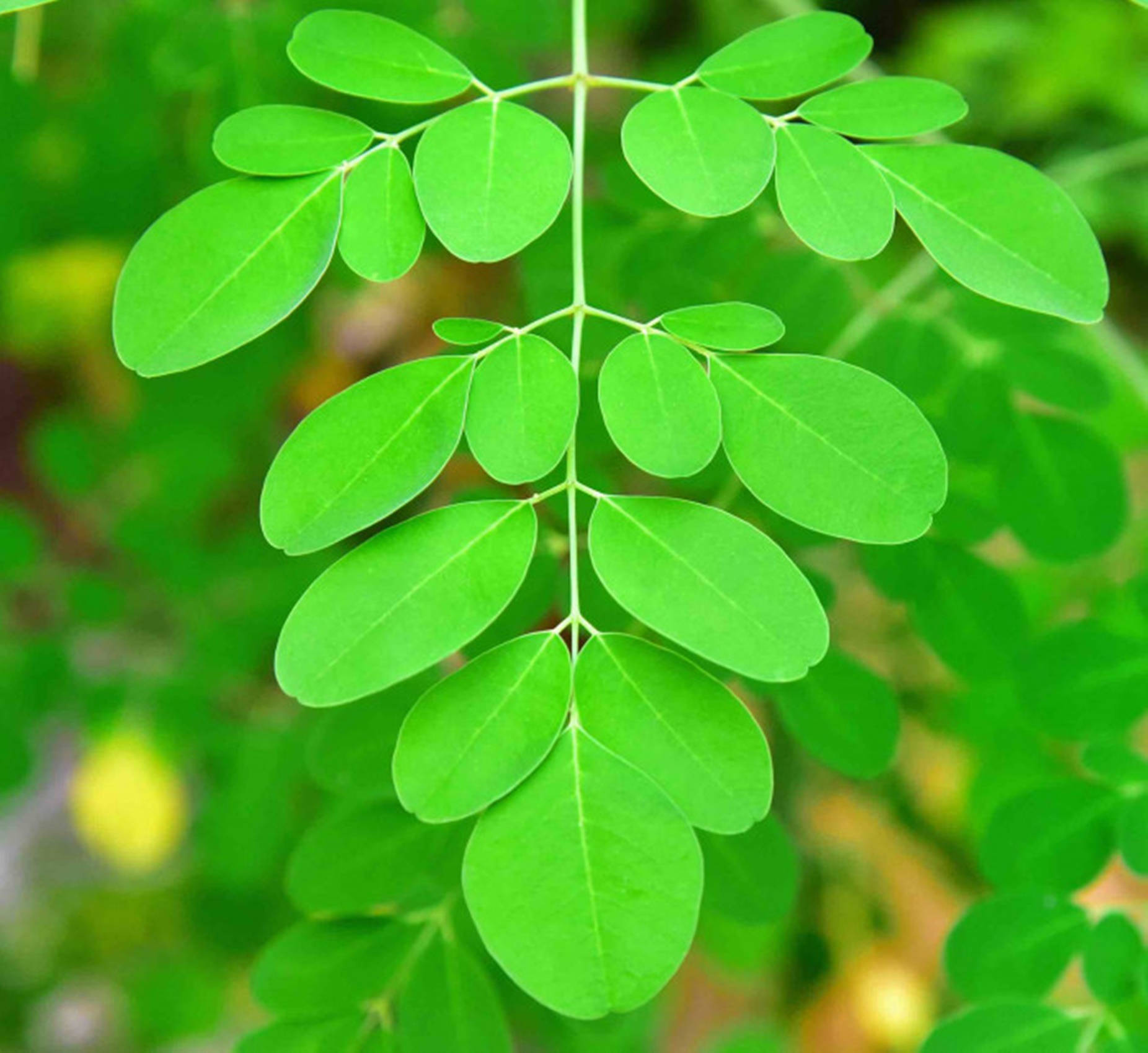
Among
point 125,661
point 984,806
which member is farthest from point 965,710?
point 125,661

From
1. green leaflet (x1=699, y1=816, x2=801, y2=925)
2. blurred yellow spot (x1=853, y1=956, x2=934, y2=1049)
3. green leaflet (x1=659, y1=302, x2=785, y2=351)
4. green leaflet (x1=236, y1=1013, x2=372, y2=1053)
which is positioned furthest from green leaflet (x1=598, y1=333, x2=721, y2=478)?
blurred yellow spot (x1=853, y1=956, x2=934, y2=1049)

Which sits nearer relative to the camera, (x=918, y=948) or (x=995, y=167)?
(x=995, y=167)

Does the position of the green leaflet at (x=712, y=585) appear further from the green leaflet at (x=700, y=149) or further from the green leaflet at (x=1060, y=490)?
the green leaflet at (x=1060, y=490)

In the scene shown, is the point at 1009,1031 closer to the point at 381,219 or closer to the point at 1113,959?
the point at 1113,959

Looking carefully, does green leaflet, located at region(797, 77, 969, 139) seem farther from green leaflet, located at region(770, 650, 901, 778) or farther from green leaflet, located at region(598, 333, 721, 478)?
green leaflet, located at region(770, 650, 901, 778)

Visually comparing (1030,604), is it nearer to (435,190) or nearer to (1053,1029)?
(1053,1029)

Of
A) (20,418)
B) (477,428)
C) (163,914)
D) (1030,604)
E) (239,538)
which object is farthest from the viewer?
(20,418)
